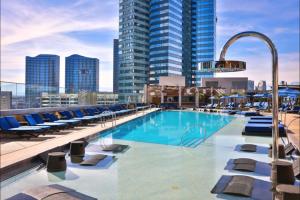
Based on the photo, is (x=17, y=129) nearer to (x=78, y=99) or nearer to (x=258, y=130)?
(x=258, y=130)

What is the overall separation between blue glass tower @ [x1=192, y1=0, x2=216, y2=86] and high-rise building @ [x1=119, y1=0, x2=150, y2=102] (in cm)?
1977

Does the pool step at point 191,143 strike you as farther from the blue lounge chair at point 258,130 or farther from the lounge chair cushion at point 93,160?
the lounge chair cushion at point 93,160

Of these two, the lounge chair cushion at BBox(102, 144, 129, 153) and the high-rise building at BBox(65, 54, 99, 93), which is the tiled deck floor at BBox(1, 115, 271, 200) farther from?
the high-rise building at BBox(65, 54, 99, 93)

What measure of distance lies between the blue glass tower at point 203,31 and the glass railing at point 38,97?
3457 inches

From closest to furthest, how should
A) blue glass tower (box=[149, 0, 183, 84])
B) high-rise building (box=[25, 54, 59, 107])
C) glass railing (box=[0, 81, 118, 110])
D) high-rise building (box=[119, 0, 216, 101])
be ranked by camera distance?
glass railing (box=[0, 81, 118, 110]) → high-rise building (box=[25, 54, 59, 107]) → blue glass tower (box=[149, 0, 183, 84]) → high-rise building (box=[119, 0, 216, 101])

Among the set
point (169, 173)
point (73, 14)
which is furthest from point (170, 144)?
point (73, 14)

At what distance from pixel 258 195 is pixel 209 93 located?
32.5 metres

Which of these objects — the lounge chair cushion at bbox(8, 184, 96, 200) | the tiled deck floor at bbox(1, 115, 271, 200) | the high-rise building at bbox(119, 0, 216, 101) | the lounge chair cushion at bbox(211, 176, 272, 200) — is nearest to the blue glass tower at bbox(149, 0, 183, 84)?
the high-rise building at bbox(119, 0, 216, 101)

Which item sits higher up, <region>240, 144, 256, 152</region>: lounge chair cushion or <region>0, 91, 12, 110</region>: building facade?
<region>0, 91, 12, 110</region>: building facade

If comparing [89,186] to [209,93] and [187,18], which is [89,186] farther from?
[187,18]

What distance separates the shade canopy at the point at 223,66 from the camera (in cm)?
370

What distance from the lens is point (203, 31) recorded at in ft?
355

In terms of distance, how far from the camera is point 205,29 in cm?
10788

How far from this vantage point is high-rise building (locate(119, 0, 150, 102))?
91312 millimetres
